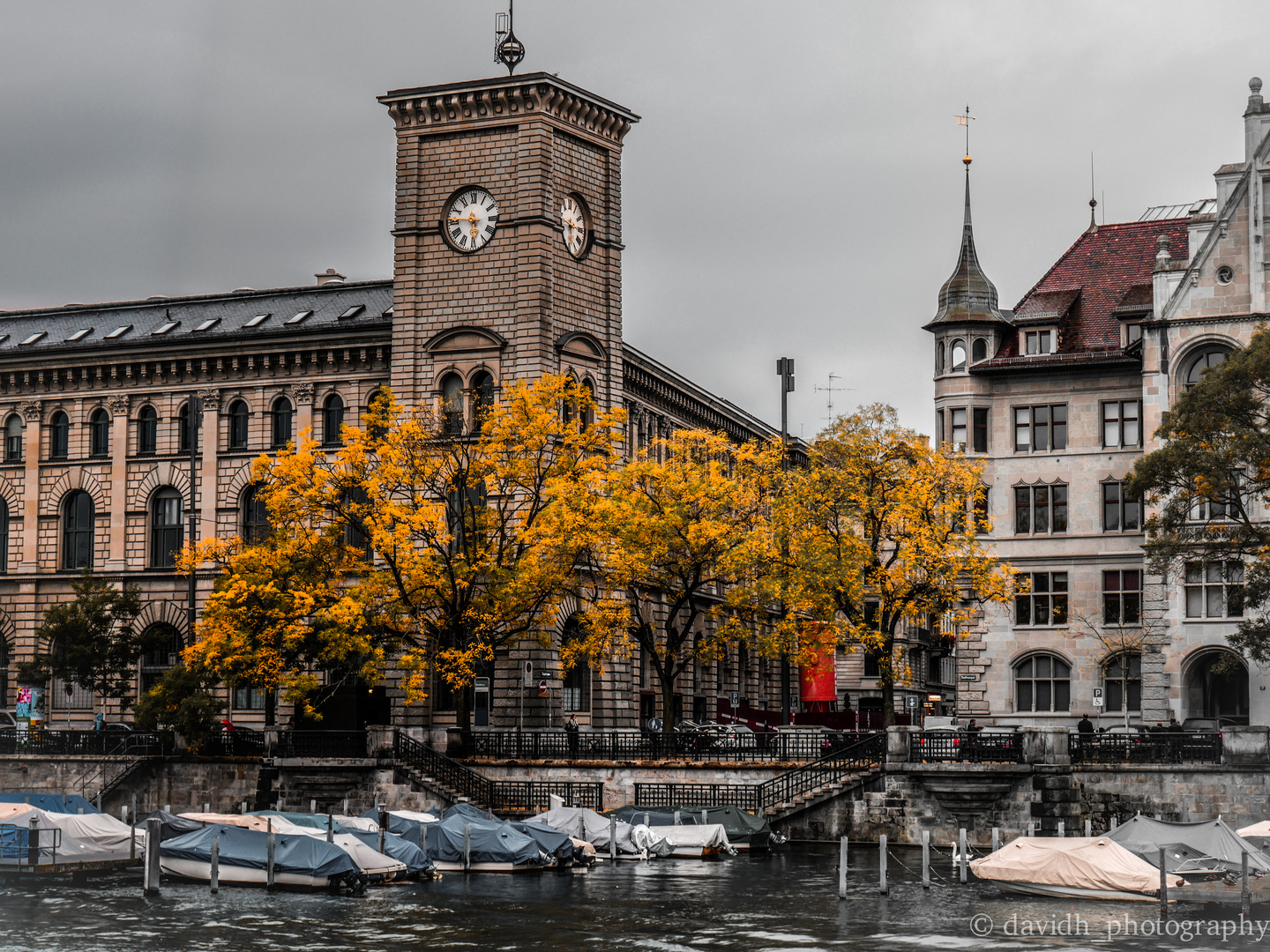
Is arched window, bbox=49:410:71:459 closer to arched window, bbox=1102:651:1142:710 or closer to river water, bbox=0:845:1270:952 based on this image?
river water, bbox=0:845:1270:952

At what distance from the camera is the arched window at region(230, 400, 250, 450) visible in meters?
74.2

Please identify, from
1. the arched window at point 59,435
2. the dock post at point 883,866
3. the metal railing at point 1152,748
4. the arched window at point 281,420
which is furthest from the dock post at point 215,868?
the arched window at point 59,435

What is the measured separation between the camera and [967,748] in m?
52.1

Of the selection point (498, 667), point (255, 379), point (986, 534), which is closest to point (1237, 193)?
point (986, 534)

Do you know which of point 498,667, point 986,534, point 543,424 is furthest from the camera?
point 986,534

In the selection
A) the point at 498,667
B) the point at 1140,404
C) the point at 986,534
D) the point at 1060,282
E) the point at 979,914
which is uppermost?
the point at 1060,282

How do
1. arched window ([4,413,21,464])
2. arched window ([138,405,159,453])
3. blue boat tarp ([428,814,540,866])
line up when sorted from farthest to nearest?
arched window ([4,413,21,464]), arched window ([138,405,159,453]), blue boat tarp ([428,814,540,866])

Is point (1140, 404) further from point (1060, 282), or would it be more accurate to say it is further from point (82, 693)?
point (82, 693)

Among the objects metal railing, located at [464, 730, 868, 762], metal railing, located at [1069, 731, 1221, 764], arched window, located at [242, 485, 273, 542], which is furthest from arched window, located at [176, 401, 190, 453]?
metal railing, located at [1069, 731, 1221, 764]

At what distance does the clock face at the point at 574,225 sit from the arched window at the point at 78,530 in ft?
75.8

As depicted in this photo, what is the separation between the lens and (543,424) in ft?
197

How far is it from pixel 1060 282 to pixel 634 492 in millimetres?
24095

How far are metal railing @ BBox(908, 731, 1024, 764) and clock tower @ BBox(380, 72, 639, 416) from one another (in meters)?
22.2

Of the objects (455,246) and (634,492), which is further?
(455,246)
